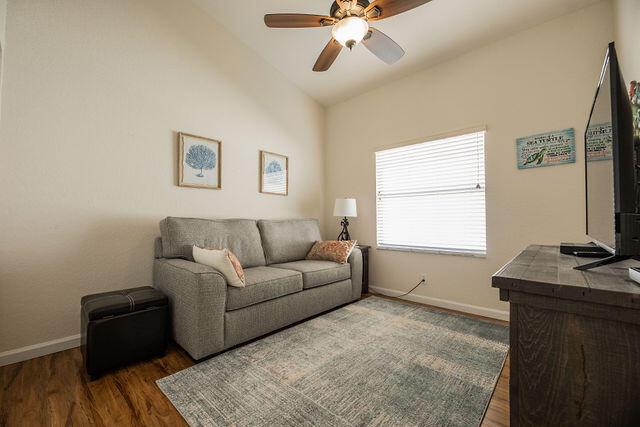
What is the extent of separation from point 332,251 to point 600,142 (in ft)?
7.70

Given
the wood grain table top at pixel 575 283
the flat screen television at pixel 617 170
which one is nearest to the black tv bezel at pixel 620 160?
the flat screen television at pixel 617 170

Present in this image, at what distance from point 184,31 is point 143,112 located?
3.32ft

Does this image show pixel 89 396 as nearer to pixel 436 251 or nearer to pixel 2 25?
pixel 2 25

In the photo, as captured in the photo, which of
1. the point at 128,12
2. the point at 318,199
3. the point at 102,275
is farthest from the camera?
the point at 318,199

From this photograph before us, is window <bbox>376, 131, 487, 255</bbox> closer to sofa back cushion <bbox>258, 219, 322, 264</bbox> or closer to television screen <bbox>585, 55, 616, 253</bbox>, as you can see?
sofa back cushion <bbox>258, 219, 322, 264</bbox>

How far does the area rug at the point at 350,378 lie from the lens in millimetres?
1371

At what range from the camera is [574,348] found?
0.77 metres

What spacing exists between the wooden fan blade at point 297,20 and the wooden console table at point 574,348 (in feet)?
6.69

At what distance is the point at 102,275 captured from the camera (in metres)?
2.28

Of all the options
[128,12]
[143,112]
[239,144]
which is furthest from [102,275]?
[128,12]

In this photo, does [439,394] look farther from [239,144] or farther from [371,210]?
[239,144]

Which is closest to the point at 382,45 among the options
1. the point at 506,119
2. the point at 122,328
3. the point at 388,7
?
the point at 388,7

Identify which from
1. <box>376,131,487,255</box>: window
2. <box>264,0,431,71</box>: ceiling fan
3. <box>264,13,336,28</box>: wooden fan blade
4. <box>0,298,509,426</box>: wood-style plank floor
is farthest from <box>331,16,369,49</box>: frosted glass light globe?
<box>0,298,509,426</box>: wood-style plank floor

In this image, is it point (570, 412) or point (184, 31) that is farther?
point (184, 31)
